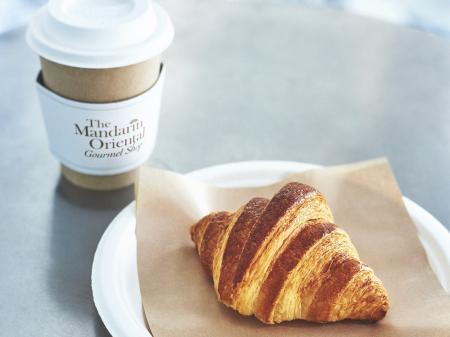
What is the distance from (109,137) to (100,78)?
92mm

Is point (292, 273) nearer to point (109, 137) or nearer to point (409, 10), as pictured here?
point (109, 137)

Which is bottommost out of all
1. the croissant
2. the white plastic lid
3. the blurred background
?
the blurred background

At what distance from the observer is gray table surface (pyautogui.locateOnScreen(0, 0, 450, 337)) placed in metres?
0.97

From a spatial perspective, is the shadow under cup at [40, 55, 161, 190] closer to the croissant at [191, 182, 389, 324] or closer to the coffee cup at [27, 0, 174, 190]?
the coffee cup at [27, 0, 174, 190]

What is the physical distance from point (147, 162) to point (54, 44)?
0.30 metres

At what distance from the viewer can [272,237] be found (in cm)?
85

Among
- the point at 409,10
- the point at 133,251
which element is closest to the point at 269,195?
the point at 133,251

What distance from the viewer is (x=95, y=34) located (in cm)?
96

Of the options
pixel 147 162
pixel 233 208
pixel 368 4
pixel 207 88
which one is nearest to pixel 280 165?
pixel 233 208

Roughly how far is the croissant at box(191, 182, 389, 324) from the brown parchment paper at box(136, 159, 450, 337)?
2cm

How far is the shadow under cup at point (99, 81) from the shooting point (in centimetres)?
98

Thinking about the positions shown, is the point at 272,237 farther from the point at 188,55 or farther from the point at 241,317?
the point at 188,55

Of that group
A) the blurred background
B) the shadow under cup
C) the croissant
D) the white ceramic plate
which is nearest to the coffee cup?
the shadow under cup

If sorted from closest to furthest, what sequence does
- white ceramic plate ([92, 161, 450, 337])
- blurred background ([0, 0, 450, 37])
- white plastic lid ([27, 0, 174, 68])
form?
white ceramic plate ([92, 161, 450, 337]) < white plastic lid ([27, 0, 174, 68]) < blurred background ([0, 0, 450, 37])
